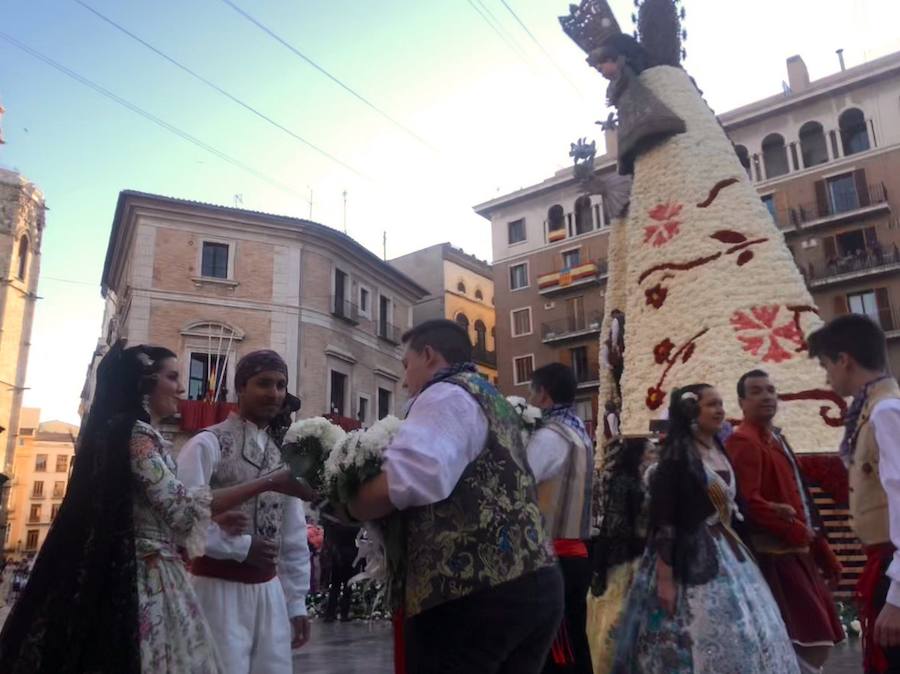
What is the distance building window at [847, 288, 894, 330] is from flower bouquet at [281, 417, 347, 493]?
2517 centimetres

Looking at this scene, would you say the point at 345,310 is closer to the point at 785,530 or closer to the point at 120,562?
the point at 785,530

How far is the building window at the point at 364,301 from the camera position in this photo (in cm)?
2744

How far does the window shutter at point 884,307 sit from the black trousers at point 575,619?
23.4m

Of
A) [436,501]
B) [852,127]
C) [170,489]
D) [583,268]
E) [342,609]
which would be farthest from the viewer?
[583,268]

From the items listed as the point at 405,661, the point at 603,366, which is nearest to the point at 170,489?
the point at 405,661

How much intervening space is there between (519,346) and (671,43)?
74.4 ft

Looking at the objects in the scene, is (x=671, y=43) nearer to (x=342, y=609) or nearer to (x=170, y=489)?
(x=342, y=609)

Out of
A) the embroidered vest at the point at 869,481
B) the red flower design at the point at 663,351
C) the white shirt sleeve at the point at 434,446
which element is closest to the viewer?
the white shirt sleeve at the point at 434,446

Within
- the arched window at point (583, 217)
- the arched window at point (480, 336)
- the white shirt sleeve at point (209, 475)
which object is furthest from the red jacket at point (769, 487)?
the arched window at point (480, 336)

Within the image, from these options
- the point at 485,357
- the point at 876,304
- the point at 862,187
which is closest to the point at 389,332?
the point at 485,357

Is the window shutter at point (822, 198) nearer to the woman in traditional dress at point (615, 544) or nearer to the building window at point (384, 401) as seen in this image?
the building window at point (384, 401)

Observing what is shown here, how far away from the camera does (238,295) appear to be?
77.2 feet

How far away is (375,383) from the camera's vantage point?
27.4 meters

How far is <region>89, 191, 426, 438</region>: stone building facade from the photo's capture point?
885 inches
